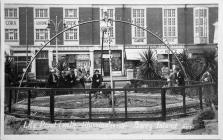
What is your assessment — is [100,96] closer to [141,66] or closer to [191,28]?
[141,66]

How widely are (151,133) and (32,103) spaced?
4.37ft

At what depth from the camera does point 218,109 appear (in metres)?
3.37

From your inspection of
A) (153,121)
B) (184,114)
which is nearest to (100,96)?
(153,121)

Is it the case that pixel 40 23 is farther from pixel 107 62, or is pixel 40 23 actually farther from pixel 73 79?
pixel 107 62

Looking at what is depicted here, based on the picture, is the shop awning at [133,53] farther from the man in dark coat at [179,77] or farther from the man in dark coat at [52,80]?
the man in dark coat at [52,80]

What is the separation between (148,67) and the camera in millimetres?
3914

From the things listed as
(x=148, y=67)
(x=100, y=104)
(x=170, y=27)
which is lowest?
(x=100, y=104)

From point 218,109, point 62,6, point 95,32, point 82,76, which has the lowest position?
point 218,109

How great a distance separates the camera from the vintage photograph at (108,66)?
331cm

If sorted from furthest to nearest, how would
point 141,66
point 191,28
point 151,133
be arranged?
point 141,66 < point 191,28 < point 151,133

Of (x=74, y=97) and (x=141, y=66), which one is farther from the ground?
(x=141, y=66)

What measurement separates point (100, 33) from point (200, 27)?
3.83 feet

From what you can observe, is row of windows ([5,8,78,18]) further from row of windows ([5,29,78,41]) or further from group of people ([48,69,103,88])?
group of people ([48,69,103,88])

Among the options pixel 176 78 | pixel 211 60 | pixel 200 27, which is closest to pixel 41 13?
pixel 176 78
